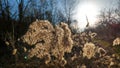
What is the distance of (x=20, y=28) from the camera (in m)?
27.1

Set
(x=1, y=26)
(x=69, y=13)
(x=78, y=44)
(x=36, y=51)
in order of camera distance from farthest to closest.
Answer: (x=69, y=13) < (x=1, y=26) < (x=78, y=44) < (x=36, y=51)

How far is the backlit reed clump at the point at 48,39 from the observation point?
24.1ft

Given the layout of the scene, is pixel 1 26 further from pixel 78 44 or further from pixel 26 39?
pixel 26 39

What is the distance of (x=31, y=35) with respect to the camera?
294 inches

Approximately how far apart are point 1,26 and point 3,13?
7.61 feet

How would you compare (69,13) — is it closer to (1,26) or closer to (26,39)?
(1,26)

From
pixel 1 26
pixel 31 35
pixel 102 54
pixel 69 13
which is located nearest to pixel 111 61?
pixel 102 54

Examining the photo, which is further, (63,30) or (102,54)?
(102,54)

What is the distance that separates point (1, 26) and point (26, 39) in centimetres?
1932

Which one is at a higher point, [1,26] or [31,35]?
[31,35]

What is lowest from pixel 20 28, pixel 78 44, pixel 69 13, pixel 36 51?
pixel 69 13

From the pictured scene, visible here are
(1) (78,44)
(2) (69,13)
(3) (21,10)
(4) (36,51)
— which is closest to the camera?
(4) (36,51)

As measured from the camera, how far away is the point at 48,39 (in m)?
7.41

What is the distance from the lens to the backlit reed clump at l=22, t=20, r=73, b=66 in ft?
24.1
